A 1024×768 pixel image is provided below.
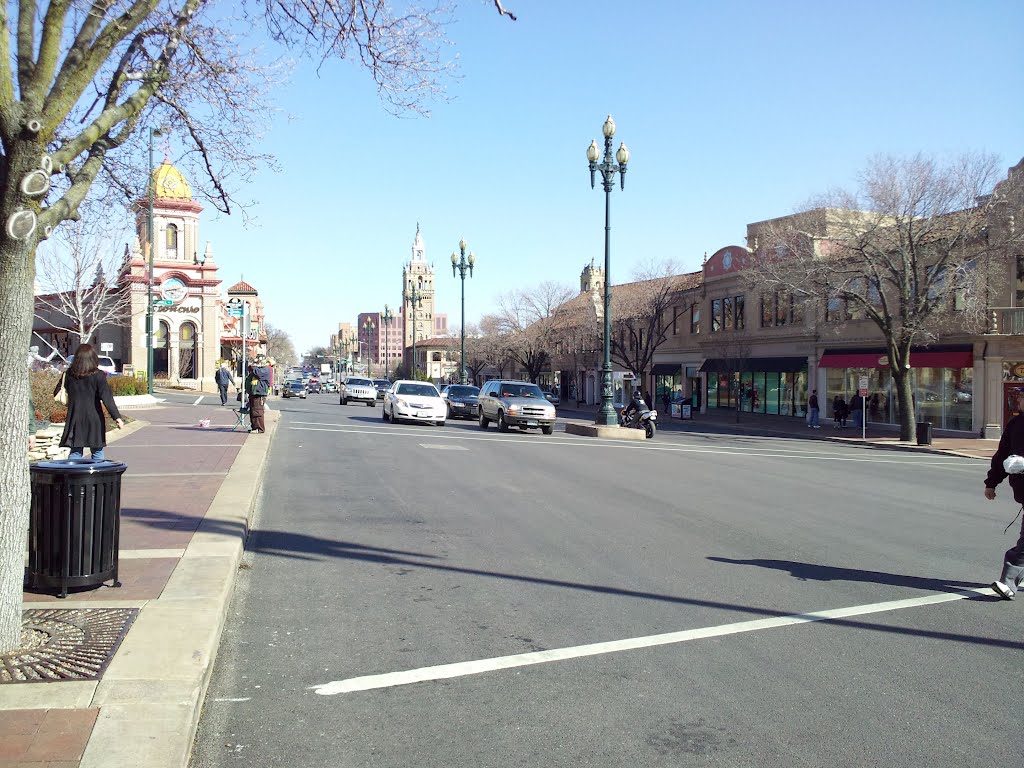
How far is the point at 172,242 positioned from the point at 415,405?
4416 cm

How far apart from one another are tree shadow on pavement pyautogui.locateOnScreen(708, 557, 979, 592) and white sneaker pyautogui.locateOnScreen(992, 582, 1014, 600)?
0.35 meters

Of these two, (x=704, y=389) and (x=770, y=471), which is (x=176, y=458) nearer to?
(x=770, y=471)

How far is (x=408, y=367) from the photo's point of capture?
12362 centimetres

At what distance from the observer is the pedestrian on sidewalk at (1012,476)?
7141 millimetres

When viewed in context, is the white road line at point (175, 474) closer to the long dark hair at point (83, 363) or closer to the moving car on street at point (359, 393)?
the long dark hair at point (83, 363)

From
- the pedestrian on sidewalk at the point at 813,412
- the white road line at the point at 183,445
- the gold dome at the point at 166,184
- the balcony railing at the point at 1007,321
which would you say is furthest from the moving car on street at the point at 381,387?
the white road line at the point at 183,445

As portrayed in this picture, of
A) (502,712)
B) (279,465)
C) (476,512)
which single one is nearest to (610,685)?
(502,712)

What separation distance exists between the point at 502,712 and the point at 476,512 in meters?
6.51

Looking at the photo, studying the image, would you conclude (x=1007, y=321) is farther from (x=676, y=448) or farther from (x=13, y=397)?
(x=13, y=397)

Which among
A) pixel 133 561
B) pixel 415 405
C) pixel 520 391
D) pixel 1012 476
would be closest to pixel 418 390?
pixel 415 405

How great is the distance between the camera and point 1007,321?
32.3 meters

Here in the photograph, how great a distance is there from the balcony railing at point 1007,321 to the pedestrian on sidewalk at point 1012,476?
26973 millimetres

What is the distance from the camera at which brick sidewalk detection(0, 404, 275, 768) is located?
3.93 m

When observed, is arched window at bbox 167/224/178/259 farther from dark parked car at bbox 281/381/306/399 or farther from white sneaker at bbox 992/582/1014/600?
white sneaker at bbox 992/582/1014/600
